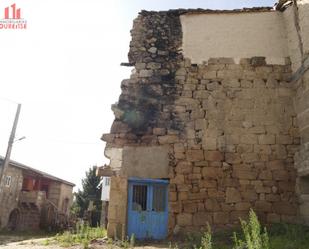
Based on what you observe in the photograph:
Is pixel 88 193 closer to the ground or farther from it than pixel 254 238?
farther from it

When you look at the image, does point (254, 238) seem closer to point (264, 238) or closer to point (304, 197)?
point (264, 238)

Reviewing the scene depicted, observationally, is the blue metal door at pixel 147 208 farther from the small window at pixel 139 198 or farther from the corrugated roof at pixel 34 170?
the corrugated roof at pixel 34 170

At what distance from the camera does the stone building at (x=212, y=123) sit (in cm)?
740

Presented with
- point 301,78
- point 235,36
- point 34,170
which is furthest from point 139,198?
point 34,170

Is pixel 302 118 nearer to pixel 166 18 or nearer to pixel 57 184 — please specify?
pixel 166 18

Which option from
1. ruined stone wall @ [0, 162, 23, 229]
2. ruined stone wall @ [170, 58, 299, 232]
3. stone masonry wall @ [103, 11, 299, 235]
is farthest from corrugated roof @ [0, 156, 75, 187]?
ruined stone wall @ [170, 58, 299, 232]

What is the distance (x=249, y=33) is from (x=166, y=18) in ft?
7.34

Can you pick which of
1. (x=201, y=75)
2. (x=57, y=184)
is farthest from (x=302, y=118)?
(x=57, y=184)

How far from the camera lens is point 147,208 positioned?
297 inches

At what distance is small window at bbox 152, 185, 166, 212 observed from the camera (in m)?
7.55

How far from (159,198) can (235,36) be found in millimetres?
4563

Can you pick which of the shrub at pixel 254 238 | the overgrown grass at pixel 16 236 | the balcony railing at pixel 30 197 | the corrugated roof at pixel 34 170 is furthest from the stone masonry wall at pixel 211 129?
the balcony railing at pixel 30 197

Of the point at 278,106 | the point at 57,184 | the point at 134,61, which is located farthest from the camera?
the point at 57,184

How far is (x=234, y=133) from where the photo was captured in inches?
310
